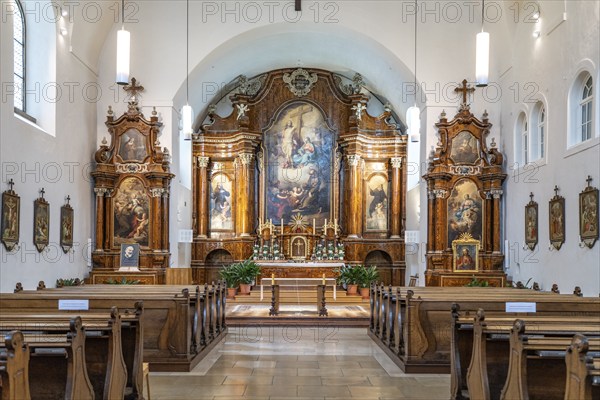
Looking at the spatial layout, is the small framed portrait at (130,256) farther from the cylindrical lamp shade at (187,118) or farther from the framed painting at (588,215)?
the framed painting at (588,215)

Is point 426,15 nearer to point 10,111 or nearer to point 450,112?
point 450,112

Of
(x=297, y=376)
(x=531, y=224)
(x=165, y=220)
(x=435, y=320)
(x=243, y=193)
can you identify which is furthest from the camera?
(x=243, y=193)

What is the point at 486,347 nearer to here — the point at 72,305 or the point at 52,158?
the point at 72,305

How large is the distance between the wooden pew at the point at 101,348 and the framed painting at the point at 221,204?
54.8ft

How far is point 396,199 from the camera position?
76.2 feet

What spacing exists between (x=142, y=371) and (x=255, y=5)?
1376 cm

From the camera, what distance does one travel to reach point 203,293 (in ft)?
37.9

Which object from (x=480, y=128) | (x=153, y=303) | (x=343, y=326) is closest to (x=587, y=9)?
(x=480, y=128)

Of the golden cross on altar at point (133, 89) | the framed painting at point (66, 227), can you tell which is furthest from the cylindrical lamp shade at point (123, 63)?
the golden cross on altar at point (133, 89)

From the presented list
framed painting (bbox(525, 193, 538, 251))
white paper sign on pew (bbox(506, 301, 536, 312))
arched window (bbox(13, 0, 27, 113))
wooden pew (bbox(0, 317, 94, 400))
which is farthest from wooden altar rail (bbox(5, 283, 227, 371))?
framed painting (bbox(525, 193, 538, 251))

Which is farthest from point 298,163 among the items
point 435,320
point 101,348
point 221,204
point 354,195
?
point 101,348

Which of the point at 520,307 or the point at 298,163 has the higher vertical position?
the point at 298,163

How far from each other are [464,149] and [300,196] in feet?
24.2

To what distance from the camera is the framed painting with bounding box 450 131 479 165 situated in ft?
60.1
